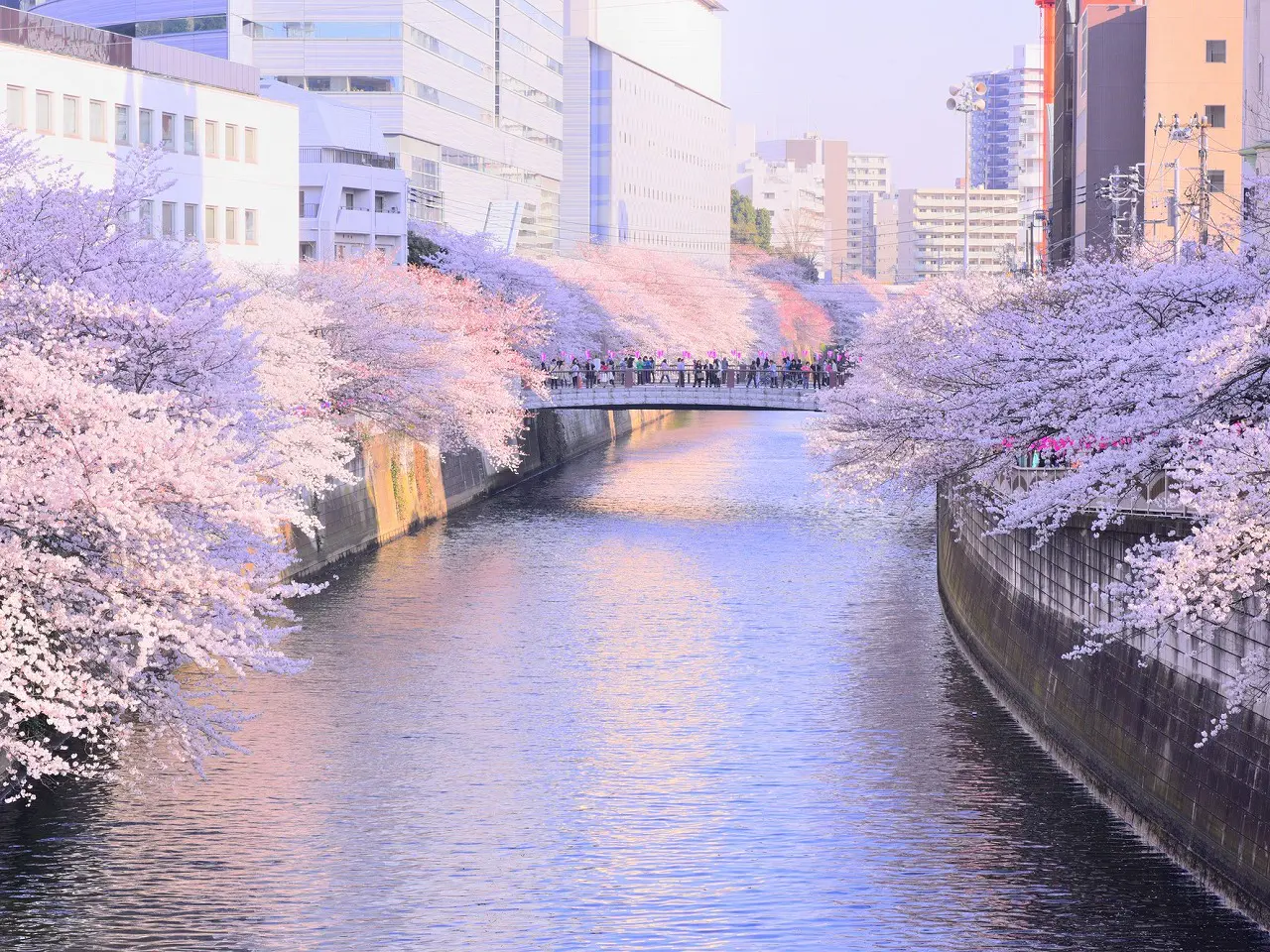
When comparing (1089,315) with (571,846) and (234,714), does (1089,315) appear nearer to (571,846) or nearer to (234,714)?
(571,846)

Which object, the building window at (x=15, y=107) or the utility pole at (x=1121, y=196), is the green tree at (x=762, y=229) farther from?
the building window at (x=15, y=107)

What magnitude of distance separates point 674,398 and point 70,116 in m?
24.7

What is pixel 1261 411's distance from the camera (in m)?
17.9

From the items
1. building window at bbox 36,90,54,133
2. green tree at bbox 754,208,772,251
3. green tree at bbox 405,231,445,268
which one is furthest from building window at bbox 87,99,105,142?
green tree at bbox 754,208,772,251

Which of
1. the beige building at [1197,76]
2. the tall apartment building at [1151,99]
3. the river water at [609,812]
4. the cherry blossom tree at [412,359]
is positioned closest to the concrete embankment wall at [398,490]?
the cherry blossom tree at [412,359]

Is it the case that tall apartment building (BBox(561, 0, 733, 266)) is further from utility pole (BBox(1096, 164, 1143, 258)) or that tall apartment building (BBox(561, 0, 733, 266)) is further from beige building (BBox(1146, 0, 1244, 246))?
utility pole (BBox(1096, 164, 1143, 258))

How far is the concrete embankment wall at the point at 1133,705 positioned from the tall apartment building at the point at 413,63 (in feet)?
179

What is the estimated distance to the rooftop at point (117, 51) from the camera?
43.8 meters

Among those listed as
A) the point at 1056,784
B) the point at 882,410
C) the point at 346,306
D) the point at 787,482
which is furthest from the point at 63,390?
the point at 787,482

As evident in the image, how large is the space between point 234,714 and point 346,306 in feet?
83.4

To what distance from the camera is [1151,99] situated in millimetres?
69125

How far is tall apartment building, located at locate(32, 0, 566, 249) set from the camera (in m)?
81.6

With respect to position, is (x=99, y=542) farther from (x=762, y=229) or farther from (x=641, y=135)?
(x=762, y=229)

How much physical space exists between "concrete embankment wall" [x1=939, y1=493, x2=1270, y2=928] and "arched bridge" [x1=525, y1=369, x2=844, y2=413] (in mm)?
31637
